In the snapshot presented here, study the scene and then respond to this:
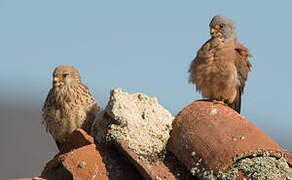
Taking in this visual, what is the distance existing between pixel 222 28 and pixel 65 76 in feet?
5.54

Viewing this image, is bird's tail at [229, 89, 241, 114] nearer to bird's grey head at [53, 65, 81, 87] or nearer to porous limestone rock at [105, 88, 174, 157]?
bird's grey head at [53, 65, 81, 87]

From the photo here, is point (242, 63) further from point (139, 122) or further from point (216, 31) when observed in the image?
point (139, 122)

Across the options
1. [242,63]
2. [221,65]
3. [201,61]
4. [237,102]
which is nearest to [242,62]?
[242,63]

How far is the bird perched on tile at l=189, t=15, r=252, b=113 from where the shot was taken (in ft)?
18.3

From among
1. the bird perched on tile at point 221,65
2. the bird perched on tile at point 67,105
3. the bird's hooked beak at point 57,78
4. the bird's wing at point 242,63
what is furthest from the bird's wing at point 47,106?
the bird's wing at point 242,63

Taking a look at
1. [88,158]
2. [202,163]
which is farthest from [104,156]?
[202,163]

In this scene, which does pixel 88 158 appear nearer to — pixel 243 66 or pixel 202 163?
pixel 202 163

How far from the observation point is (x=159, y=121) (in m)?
4.06

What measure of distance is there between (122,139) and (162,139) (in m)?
0.32

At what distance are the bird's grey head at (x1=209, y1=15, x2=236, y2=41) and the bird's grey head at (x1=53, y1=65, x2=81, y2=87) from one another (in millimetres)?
1469

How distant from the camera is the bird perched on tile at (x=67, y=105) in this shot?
18.1 ft

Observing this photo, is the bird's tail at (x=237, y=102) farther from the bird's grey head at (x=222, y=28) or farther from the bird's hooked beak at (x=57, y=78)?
the bird's hooked beak at (x=57, y=78)

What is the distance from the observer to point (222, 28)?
587cm

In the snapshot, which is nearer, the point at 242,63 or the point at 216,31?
the point at 242,63
